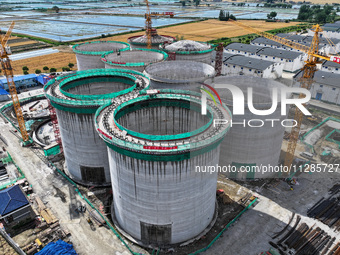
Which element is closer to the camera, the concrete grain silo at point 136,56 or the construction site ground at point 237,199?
the construction site ground at point 237,199

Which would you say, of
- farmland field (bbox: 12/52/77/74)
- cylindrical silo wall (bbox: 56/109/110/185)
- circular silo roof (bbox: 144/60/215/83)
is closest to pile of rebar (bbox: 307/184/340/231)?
circular silo roof (bbox: 144/60/215/83)

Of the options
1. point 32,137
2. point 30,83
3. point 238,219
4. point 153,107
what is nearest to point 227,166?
point 238,219

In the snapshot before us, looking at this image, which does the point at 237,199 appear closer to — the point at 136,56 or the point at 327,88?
the point at 136,56

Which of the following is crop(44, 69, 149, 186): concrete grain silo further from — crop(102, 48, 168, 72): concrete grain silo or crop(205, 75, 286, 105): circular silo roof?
crop(205, 75, 286, 105): circular silo roof

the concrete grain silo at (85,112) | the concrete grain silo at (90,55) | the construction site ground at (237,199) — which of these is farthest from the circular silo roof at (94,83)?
the concrete grain silo at (90,55)

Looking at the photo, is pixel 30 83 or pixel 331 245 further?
pixel 30 83

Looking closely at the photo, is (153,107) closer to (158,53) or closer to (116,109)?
(116,109)

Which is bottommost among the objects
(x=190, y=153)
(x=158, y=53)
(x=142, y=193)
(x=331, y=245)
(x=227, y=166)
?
(x=331, y=245)

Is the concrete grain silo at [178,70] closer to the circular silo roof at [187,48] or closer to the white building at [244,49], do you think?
the circular silo roof at [187,48]
